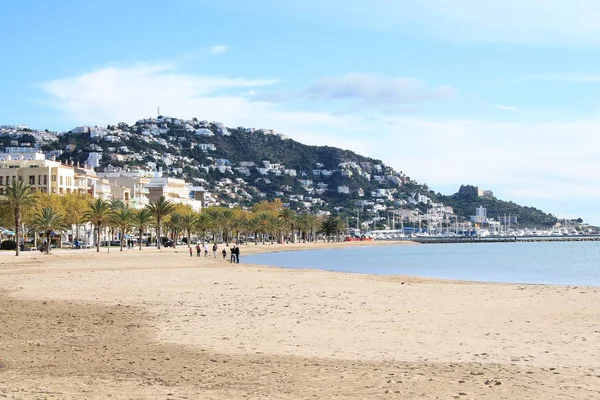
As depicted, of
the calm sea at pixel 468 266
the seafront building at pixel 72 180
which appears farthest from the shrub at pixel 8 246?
the calm sea at pixel 468 266

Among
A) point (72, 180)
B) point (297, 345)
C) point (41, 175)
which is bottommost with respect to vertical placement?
point (297, 345)

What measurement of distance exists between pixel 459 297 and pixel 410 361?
47.6 ft

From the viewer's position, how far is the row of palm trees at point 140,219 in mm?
75375

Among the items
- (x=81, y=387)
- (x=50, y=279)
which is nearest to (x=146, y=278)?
(x=50, y=279)

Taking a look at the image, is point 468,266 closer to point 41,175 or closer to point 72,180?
point 41,175

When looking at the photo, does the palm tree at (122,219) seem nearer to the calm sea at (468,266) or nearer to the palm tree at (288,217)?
the calm sea at (468,266)

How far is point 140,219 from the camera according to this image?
9794 cm

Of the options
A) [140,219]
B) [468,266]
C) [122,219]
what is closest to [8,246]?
[122,219]

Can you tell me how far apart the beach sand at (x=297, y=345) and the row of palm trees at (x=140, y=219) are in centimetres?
4929

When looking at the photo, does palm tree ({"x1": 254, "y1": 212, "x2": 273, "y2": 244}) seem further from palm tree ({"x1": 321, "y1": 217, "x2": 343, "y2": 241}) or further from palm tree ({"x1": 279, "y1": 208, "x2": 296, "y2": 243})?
palm tree ({"x1": 321, "y1": 217, "x2": 343, "y2": 241})

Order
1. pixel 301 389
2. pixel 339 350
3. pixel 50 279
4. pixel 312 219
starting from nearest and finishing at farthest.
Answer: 1. pixel 301 389
2. pixel 339 350
3. pixel 50 279
4. pixel 312 219

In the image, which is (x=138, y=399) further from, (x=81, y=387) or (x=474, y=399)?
(x=474, y=399)

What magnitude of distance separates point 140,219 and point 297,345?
84.4 meters

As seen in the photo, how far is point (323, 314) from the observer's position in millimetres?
21672
